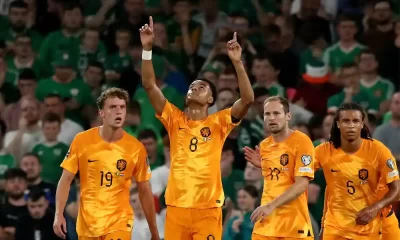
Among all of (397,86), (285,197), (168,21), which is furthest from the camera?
(168,21)

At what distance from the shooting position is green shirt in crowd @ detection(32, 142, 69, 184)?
39.5 feet

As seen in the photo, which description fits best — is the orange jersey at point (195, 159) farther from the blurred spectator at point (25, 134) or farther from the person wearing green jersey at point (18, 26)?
the person wearing green jersey at point (18, 26)

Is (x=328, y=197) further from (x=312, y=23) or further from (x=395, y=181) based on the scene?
(x=312, y=23)

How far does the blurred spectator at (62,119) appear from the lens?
1241 cm

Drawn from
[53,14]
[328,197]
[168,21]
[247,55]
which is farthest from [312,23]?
[328,197]

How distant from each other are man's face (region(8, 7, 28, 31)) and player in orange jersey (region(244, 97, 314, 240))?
605 cm

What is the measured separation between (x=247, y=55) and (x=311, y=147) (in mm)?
4441

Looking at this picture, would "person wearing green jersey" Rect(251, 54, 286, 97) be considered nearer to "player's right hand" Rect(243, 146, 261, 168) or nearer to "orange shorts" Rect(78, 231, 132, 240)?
"player's right hand" Rect(243, 146, 261, 168)

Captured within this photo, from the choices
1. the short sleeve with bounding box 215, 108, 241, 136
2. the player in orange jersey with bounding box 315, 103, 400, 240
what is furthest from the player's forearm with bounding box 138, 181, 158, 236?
the player in orange jersey with bounding box 315, 103, 400, 240

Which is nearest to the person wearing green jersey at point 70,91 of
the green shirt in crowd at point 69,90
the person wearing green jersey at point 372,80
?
the green shirt in crowd at point 69,90

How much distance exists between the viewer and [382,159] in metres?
8.94

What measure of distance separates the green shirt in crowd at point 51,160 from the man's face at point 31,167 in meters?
0.22

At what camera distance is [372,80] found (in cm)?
1223

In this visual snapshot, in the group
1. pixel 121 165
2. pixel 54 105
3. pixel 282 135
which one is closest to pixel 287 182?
pixel 282 135
